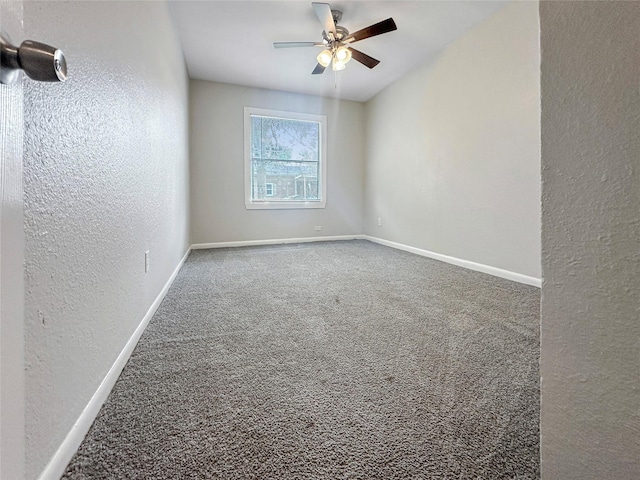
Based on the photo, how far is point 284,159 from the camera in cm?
458

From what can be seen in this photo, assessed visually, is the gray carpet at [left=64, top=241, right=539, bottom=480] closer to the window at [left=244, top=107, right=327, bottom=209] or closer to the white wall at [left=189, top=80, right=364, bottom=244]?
the white wall at [left=189, top=80, right=364, bottom=244]

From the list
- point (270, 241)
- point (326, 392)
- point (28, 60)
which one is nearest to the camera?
point (28, 60)

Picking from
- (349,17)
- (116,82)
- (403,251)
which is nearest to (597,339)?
(116,82)

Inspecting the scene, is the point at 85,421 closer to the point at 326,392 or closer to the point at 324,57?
the point at 326,392

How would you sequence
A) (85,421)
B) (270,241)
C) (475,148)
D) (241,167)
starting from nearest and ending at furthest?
(85,421), (475,148), (241,167), (270,241)

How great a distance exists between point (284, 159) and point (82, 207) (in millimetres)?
3901

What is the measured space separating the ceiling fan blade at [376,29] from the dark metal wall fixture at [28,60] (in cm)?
258

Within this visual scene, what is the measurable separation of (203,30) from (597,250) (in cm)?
351

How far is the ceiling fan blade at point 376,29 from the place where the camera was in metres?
2.32

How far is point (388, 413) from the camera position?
3.04 ft

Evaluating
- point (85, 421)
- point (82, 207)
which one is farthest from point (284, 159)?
point (85, 421)

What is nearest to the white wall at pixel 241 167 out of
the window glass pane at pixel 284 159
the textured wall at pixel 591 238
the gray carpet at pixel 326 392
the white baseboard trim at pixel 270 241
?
the white baseboard trim at pixel 270 241

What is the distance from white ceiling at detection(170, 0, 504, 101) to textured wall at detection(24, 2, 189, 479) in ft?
4.38

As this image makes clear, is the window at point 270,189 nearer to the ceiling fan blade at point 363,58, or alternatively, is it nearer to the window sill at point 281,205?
the window sill at point 281,205
